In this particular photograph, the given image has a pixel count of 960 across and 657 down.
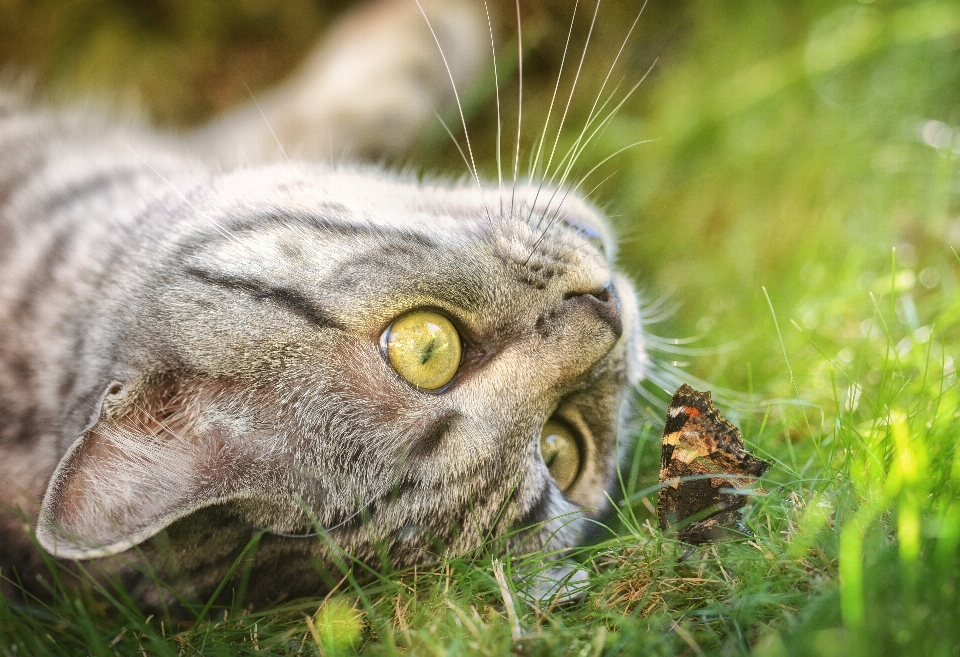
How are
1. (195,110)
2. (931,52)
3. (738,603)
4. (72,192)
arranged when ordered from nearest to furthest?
(738,603) → (72,192) → (931,52) → (195,110)

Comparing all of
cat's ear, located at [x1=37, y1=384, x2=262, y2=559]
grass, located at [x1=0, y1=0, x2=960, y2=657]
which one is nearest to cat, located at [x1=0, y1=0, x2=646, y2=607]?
cat's ear, located at [x1=37, y1=384, x2=262, y2=559]

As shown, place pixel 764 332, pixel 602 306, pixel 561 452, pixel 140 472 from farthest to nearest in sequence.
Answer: pixel 764 332
pixel 561 452
pixel 602 306
pixel 140 472

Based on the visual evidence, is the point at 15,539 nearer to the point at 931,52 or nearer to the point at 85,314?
the point at 85,314

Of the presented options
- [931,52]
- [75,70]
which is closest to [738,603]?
[931,52]

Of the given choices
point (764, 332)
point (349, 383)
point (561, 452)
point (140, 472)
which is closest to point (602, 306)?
point (561, 452)

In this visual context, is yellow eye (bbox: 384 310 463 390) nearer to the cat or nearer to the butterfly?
the cat

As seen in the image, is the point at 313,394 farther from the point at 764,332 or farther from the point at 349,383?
the point at 764,332
